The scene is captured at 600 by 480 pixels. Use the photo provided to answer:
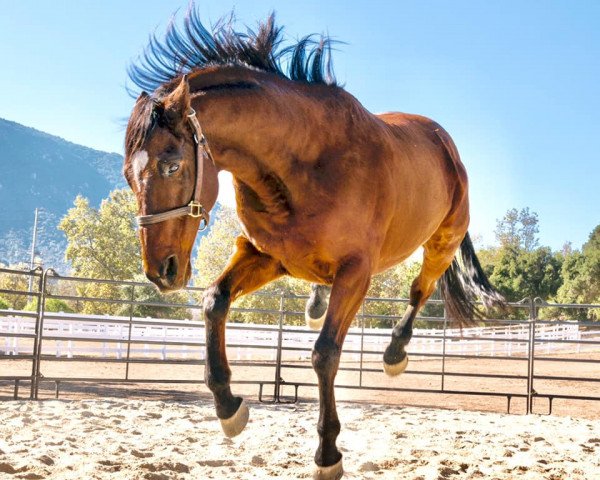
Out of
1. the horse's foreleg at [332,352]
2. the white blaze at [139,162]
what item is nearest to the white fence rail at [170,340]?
the horse's foreleg at [332,352]

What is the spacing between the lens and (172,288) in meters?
2.77

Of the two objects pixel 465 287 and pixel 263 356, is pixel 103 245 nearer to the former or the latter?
pixel 263 356

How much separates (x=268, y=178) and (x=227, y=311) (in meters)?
0.73

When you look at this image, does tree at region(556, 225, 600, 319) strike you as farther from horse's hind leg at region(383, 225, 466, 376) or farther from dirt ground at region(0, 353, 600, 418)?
horse's hind leg at region(383, 225, 466, 376)

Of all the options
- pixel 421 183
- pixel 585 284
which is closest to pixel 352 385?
pixel 421 183

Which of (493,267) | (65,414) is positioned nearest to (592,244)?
(493,267)

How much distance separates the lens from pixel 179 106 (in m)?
2.74

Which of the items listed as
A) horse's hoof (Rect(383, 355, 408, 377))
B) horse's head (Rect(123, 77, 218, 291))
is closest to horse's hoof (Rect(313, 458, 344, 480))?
horse's head (Rect(123, 77, 218, 291))

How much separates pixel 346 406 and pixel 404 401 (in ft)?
8.16

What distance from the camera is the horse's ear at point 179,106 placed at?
2.72m

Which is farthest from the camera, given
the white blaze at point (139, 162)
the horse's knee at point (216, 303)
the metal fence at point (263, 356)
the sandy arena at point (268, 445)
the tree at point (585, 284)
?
the tree at point (585, 284)

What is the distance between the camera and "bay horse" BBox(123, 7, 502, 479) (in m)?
2.71

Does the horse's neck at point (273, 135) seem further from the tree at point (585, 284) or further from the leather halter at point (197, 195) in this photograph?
the tree at point (585, 284)

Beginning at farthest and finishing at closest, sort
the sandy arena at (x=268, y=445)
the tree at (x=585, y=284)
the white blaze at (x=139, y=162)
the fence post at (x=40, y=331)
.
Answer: the tree at (x=585, y=284) < the fence post at (x=40, y=331) < the sandy arena at (x=268, y=445) < the white blaze at (x=139, y=162)
